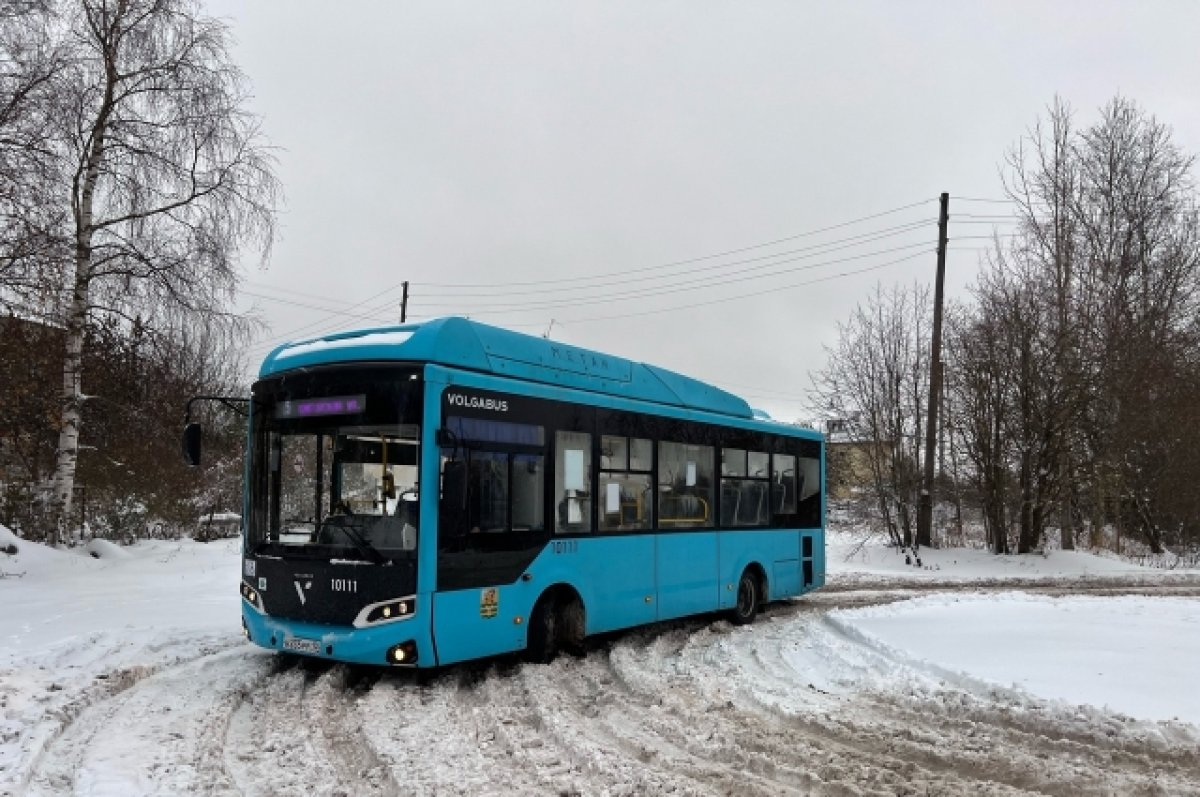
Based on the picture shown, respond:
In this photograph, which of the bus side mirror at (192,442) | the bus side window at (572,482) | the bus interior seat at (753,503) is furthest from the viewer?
the bus interior seat at (753,503)

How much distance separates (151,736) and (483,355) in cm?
401

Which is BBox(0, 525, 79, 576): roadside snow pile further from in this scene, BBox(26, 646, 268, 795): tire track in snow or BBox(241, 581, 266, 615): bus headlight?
BBox(241, 581, 266, 615): bus headlight

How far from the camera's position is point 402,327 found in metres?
7.91

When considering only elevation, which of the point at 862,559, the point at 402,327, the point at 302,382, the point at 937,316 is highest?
the point at 937,316

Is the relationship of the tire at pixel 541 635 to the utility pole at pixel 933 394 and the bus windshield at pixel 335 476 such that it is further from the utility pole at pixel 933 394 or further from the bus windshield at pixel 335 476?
the utility pole at pixel 933 394

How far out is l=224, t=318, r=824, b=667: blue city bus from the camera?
7211 mm

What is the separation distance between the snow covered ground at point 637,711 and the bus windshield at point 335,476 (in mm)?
1212

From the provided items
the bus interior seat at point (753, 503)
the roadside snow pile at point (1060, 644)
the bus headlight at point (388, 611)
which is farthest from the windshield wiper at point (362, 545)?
the bus interior seat at point (753, 503)

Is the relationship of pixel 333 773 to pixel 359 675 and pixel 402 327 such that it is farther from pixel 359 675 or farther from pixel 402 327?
pixel 402 327

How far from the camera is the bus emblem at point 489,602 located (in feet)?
25.1

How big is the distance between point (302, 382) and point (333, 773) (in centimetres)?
369

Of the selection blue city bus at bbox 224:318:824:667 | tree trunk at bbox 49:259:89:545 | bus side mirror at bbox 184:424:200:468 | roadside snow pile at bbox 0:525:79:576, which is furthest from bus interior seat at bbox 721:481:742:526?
tree trunk at bbox 49:259:89:545

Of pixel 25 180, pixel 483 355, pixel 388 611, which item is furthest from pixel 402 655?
pixel 25 180

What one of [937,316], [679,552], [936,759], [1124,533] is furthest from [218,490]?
[1124,533]
